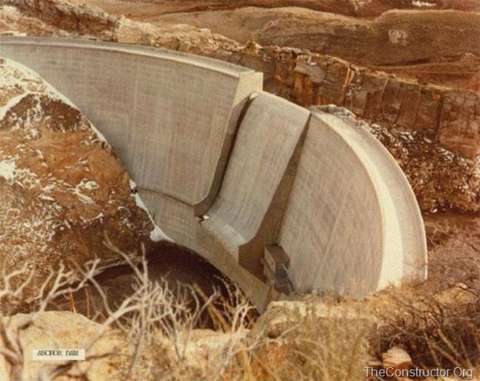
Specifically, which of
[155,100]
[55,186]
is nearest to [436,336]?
[155,100]

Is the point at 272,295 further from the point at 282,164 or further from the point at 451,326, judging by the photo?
the point at 451,326

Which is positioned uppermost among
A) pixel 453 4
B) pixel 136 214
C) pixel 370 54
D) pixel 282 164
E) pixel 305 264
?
→ pixel 453 4

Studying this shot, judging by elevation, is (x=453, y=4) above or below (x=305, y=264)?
above

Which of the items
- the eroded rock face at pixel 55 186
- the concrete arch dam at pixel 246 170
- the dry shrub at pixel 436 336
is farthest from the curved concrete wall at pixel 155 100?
the dry shrub at pixel 436 336

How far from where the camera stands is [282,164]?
17.4 meters

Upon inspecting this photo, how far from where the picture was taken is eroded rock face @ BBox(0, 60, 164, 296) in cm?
2183

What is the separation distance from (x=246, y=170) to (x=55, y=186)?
8.35 meters

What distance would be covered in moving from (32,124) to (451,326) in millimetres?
20853

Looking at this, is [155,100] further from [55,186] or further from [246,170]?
[246,170]

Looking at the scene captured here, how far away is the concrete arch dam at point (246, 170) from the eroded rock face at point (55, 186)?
Result: 28.6 inches

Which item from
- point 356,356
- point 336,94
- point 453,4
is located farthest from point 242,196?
point 356,356

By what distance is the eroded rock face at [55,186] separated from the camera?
71.6 feet

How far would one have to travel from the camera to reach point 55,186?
2289cm

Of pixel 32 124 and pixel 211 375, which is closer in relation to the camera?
pixel 211 375
